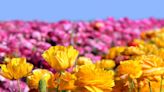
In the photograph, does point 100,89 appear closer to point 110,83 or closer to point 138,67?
point 110,83

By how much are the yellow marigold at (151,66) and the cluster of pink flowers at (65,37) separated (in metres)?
1.73

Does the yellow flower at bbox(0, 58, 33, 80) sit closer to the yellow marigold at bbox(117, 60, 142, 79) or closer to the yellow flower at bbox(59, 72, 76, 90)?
the yellow flower at bbox(59, 72, 76, 90)

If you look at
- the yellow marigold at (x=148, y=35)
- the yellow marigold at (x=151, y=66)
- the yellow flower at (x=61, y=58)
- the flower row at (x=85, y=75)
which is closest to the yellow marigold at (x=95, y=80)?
the flower row at (x=85, y=75)

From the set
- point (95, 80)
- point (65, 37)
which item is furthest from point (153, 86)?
point (65, 37)

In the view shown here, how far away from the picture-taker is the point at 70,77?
2623 millimetres

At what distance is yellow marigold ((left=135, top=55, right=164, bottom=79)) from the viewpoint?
8.94 ft

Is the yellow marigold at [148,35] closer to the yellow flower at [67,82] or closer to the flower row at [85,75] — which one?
the flower row at [85,75]

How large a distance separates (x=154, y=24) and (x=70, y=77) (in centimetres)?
972

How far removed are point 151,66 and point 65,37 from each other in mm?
4360

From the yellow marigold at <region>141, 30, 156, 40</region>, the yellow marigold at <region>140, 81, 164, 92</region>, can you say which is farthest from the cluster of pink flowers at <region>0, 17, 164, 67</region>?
the yellow marigold at <region>140, 81, 164, 92</region>

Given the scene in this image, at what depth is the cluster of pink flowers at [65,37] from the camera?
17.9ft

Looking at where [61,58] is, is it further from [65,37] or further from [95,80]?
[65,37]

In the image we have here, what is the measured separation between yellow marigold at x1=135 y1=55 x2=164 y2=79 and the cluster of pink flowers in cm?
173

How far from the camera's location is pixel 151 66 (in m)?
2.78
